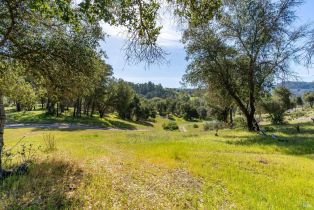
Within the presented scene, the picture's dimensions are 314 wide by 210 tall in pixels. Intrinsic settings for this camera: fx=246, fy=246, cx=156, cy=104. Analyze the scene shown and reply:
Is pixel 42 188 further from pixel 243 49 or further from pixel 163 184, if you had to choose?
pixel 243 49

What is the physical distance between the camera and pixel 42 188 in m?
6.64

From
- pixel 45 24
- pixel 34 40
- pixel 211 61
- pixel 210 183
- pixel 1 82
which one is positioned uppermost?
pixel 211 61

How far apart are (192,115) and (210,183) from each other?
4270 inches

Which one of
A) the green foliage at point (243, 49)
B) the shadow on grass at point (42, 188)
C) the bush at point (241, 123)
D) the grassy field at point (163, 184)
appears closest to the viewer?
the shadow on grass at point (42, 188)

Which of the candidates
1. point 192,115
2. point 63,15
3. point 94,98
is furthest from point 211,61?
point 192,115

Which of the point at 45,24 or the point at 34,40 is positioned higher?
the point at 45,24

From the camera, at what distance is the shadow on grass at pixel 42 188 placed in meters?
5.68

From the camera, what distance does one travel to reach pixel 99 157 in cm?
1132

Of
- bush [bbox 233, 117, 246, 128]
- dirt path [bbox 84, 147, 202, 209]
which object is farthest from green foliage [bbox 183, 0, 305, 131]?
dirt path [bbox 84, 147, 202, 209]

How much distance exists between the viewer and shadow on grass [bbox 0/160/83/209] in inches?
224

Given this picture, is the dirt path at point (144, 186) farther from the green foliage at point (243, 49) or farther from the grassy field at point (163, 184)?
the green foliage at point (243, 49)

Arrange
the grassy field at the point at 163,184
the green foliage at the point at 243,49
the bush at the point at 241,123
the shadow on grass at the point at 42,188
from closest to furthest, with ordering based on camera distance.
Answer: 1. the shadow on grass at the point at 42,188
2. the grassy field at the point at 163,184
3. the green foliage at the point at 243,49
4. the bush at the point at 241,123

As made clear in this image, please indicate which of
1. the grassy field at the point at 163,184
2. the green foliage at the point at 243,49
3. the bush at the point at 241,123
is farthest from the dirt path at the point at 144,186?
the bush at the point at 241,123

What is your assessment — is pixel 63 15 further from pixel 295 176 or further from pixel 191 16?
pixel 295 176
